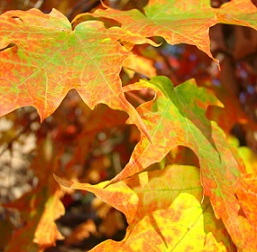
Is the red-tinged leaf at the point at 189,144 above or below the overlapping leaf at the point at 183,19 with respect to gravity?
below

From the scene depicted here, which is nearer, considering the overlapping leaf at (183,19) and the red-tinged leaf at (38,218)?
the overlapping leaf at (183,19)

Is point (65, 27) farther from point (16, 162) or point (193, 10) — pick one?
point (16, 162)

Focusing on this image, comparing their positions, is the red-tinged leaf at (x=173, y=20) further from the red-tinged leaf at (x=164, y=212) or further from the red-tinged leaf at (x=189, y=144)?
the red-tinged leaf at (x=164, y=212)

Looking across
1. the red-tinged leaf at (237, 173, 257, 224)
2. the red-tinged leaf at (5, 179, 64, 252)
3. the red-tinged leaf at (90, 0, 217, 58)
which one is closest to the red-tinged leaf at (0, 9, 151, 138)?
the red-tinged leaf at (90, 0, 217, 58)

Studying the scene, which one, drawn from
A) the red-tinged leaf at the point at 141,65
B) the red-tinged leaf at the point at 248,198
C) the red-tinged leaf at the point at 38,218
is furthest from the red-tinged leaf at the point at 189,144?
the red-tinged leaf at the point at 38,218

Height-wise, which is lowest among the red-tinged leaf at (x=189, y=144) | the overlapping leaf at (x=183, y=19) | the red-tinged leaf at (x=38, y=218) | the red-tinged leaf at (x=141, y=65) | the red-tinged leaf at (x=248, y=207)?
the red-tinged leaf at (x=38, y=218)

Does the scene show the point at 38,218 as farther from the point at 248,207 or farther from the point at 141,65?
the point at 248,207

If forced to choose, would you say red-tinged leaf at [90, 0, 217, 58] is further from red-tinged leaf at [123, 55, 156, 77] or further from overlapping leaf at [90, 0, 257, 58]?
red-tinged leaf at [123, 55, 156, 77]

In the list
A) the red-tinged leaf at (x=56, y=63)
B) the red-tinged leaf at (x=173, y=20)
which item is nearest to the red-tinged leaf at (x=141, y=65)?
the red-tinged leaf at (x=173, y=20)
